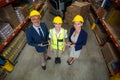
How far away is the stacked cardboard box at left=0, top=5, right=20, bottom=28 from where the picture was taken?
217cm

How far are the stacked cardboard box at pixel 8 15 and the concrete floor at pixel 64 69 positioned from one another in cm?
93

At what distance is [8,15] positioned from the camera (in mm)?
2258

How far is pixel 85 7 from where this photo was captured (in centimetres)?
382

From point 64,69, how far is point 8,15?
1.81 m

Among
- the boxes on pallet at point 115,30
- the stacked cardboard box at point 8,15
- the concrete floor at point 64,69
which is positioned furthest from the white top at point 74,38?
the stacked cardboard box at point 8,15

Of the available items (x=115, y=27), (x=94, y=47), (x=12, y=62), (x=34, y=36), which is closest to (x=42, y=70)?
(x=12, y=62)

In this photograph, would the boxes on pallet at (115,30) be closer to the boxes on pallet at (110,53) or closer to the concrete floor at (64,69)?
the boxes on pallet at (110,53)

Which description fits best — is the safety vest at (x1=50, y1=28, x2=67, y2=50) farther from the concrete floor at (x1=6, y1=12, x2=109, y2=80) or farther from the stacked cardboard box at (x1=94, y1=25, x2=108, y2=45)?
the stacked cardboard box at (x1=94, y1=25, x2=108, y2=45)

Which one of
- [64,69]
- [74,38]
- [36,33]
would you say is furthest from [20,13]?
[64,69]

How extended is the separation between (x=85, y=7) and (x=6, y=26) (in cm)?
290

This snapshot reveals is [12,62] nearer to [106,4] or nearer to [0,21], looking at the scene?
[0,21]

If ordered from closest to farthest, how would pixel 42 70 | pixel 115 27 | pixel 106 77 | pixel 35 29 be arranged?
pixel 35 29, pixel 106 77, pixel 42 70, pixel 115 27

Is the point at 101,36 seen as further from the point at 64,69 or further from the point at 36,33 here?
the point at 36,33

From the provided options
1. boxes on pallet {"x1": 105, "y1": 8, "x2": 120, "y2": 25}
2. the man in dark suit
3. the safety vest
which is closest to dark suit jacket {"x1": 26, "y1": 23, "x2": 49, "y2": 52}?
the man in dark suit
